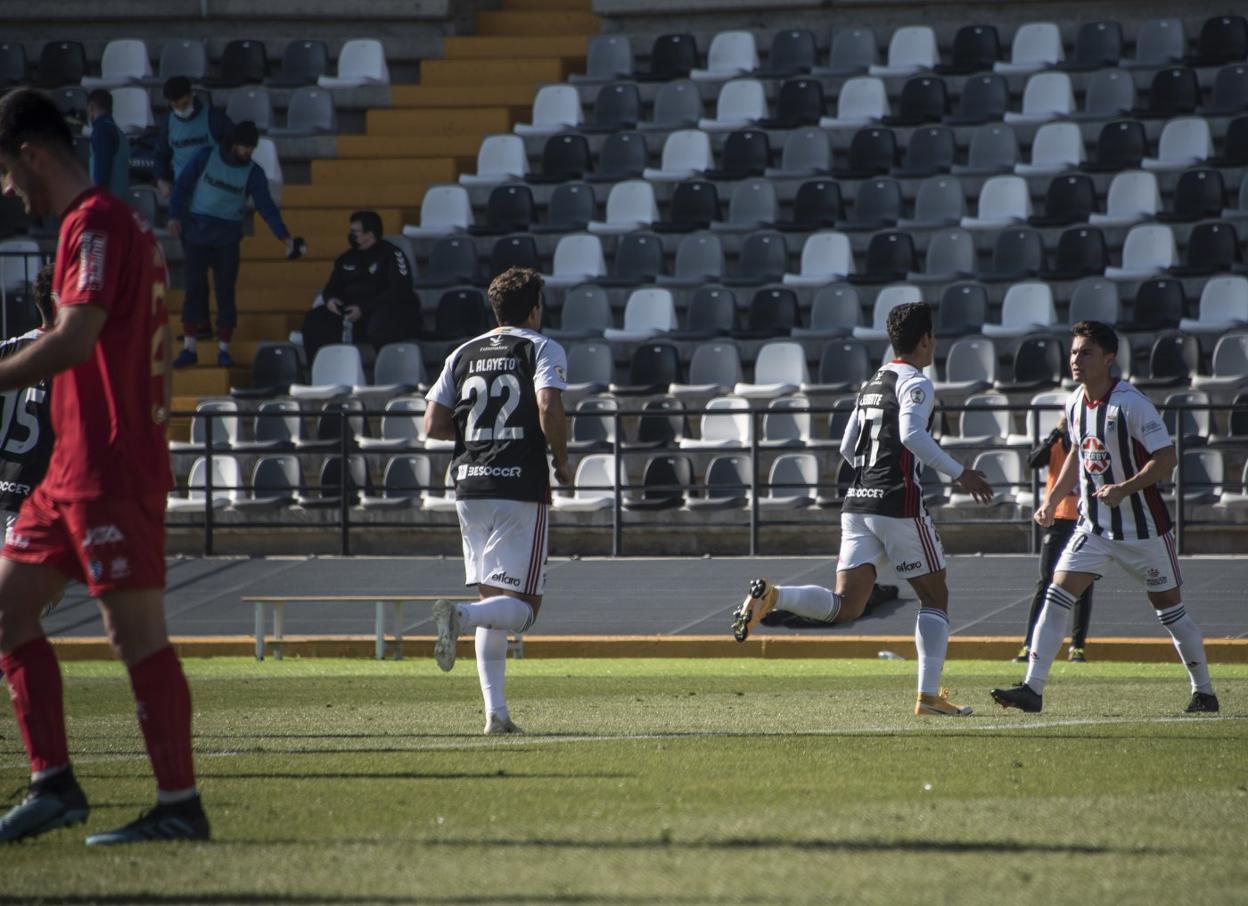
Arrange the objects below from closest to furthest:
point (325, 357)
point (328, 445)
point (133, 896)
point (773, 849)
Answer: point (133, 896) → point (773, 849) → point (328, 445) → point (325, 357)

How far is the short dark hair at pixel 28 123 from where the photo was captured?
19.0 feet

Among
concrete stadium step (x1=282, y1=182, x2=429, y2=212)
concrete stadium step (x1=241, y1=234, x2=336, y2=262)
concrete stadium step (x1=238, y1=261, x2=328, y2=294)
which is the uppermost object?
concrete stadium step (x1=282, y1=182, x2=429, y2=212)

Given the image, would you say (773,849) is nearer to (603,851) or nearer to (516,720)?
(603,851)

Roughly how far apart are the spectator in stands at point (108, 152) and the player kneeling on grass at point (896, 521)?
42.0ft

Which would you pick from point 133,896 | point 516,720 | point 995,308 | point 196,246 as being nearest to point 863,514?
point 516,720

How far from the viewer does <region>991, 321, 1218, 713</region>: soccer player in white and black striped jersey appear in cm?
1020

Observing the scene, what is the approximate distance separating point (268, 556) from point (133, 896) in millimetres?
16130

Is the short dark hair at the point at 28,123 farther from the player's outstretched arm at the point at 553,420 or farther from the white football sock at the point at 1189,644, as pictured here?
the white football sock at the point at 1189,644

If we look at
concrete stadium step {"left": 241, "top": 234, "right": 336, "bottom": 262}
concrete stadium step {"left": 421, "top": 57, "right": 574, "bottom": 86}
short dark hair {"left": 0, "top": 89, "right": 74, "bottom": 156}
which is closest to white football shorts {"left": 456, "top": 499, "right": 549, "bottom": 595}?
short dark hair {"left": 0, "top": 89, "right": 74, "bottom": 156}

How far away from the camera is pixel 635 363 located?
21.6 metres

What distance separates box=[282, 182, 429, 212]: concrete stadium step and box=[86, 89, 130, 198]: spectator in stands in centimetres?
514

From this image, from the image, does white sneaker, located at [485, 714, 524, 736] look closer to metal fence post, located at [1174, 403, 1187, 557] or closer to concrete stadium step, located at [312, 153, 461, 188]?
metal fence post, located at [1174, 403, 1187, 557]

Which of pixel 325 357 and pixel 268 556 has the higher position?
pixel 325 357

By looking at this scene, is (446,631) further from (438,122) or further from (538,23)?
(538,23)
